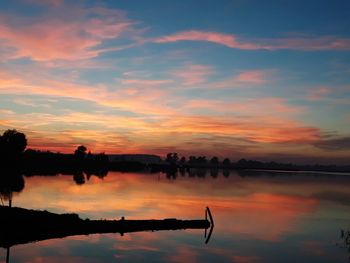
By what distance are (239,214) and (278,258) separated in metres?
30.3

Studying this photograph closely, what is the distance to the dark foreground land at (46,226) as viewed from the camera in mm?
39731

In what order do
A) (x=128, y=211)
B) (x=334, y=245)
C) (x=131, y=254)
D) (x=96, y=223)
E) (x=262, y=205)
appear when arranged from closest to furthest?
1. (x=131, y=254)
2. (x=96, y=223)
3. (x=334, y=245)
4. (x=128, y=211)
5. (x=262, y=205)

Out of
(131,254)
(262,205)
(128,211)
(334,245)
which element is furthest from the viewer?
(262,205)

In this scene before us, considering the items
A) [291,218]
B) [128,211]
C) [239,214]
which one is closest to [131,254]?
[128,211]

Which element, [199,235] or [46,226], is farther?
[199,235]

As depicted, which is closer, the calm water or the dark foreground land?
the dark foreground land

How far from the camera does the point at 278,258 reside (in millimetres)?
43281

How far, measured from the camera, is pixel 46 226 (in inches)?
1668

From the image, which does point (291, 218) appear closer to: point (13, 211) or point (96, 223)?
point (96, 223)

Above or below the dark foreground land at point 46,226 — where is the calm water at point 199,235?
below

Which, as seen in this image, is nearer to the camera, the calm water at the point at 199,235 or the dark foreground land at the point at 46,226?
the dark foreground land at the point at 46,226

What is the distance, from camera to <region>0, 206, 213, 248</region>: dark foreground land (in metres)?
39.7

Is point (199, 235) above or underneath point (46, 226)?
underneath

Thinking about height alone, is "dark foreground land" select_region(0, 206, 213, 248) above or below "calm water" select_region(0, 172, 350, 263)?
above
